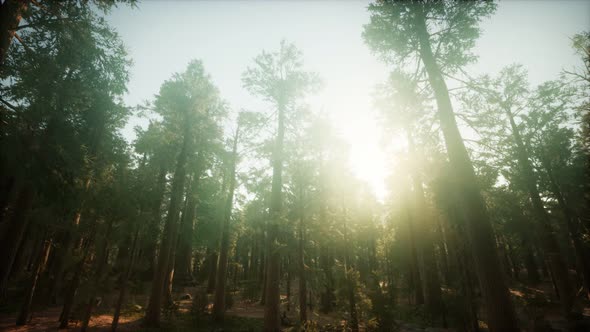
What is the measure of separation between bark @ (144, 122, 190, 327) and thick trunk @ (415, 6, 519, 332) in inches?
539

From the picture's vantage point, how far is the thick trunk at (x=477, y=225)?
5667 mm

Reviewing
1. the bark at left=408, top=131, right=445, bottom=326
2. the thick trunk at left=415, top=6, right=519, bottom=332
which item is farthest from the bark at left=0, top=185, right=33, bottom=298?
the bark at left=408, top=131, right=445, bottom=326

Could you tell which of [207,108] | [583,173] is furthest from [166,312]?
[583,173]

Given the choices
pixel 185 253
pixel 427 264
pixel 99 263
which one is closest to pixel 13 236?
pixel 99 263

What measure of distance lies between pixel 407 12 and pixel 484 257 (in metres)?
8.19

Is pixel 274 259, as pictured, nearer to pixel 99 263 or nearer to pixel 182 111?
pixel 99 263

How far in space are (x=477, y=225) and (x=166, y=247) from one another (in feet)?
46.5

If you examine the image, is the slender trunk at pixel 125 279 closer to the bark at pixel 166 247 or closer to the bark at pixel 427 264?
the bark at pixel 166 247

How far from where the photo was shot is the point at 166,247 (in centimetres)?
1336

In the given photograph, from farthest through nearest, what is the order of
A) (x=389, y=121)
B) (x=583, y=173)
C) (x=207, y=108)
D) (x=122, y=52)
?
(x=583, y=173) → (x=207, y=108) → (x=122, y=52) → (x=389, y=121)

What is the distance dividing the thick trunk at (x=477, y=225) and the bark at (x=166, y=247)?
44.9 feet

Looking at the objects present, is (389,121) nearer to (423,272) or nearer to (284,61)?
(284,61)

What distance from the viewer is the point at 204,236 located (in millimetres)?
28172

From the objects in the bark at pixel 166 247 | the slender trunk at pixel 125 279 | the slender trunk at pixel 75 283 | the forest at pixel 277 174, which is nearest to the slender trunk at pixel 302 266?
the forest at pixel 277 174
